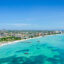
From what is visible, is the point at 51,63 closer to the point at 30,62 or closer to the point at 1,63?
the point at 30,62

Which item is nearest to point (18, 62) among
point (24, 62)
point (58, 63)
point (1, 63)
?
point (24, 62)

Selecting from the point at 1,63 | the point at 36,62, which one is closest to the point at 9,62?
the point at 1,63

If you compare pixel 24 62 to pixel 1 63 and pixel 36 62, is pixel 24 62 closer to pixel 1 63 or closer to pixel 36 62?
pixel 36 62

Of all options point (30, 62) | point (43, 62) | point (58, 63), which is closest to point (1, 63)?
point (30, 62)

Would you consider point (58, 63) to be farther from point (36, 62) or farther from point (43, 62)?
point (36, 62)

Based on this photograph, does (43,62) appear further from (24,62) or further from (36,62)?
(24,62)

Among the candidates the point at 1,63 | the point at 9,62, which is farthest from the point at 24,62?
the point at 1,63
